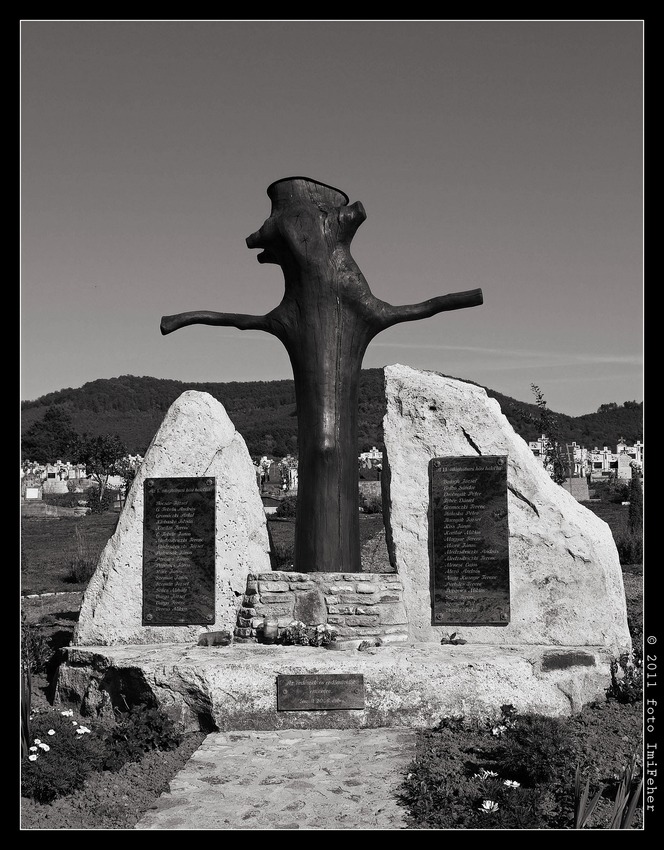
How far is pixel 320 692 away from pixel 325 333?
3.55 meters

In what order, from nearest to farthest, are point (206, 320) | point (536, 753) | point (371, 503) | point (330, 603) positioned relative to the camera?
point (536, 753), point (330, 603), point (206, 320), point (371, 503)

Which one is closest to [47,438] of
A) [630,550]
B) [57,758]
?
[630,550]

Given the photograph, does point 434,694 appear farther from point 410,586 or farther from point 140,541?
point 140,541

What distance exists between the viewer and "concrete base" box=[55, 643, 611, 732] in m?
6.75

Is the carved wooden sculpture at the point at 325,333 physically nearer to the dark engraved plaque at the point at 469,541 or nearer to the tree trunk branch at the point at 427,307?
the tree trunk branch at the point at 427,307

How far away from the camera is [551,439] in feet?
44.1

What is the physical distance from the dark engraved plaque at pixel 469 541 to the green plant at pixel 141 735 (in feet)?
9.29

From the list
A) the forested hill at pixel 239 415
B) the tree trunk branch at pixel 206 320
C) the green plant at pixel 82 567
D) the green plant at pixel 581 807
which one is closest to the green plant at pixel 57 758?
the green plant at pixel 581 807

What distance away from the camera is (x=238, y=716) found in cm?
673

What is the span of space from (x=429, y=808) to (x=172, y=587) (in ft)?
13.6

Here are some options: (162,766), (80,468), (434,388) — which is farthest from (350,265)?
(80,468)

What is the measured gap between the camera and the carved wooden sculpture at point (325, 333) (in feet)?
27.2

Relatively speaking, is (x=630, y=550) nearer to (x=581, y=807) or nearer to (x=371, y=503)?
(x=371, y=503)

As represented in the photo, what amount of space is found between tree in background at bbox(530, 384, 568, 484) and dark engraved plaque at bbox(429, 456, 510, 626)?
5.09 m
